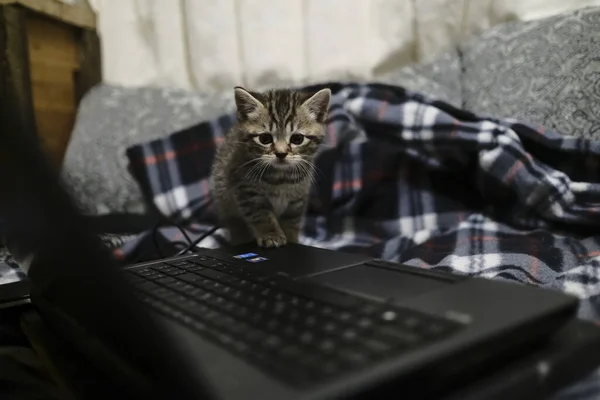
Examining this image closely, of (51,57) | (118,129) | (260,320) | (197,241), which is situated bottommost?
(197,241)

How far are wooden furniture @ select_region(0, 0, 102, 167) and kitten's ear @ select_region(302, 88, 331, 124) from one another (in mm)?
765

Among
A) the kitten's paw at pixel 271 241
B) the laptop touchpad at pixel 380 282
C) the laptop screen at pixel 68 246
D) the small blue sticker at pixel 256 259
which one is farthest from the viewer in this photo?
the kitten's paw at pixel 271 241

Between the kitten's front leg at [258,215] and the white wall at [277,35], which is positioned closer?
the kitten's front leg at [258,215]

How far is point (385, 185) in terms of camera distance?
126 centimetres

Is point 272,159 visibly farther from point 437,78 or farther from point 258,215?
point 437,78

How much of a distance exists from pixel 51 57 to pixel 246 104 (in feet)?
2.96

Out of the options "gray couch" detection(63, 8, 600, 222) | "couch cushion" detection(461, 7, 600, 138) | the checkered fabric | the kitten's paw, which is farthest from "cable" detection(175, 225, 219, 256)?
"couch cushion" detection(461, 7, 600, 138)

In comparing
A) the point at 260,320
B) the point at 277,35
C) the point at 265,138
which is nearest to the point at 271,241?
the point at 265,138

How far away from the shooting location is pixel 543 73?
110 cm

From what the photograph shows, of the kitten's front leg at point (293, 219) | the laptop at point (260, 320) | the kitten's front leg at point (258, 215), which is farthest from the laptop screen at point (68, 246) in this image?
the kitten's front leg at point (293, 219)

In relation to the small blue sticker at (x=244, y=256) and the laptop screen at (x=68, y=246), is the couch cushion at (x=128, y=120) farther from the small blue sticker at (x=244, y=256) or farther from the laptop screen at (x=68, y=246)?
the laptop screen at (x=68, y=246)

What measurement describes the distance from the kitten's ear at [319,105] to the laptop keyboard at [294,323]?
23.6 inches

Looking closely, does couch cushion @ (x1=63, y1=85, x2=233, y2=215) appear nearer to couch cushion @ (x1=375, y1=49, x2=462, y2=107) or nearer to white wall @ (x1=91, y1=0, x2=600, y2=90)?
white wall @ (x1=91, y1=0, x2=600, y2=90)

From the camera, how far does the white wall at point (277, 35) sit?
1395 mm
